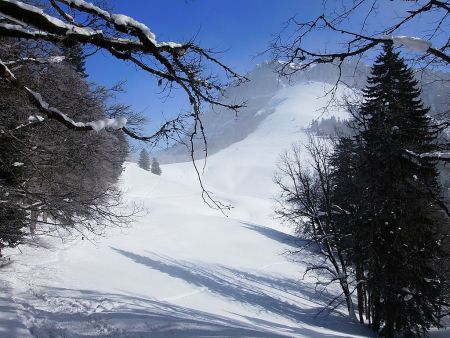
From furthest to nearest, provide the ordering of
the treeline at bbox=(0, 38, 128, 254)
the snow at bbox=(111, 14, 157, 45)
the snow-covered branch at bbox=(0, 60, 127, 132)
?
1. the treeline at bbox=(0, 38, 128, 254)
2. the snow-covered branch at bbox=(0, 60, 127, 132)
3. the snow at bbox=(111, 14, 157, 45)

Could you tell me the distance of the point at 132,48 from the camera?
9.30 feet

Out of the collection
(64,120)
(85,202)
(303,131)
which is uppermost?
(303,131)

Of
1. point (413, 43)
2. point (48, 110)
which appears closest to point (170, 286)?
point (48, 110)

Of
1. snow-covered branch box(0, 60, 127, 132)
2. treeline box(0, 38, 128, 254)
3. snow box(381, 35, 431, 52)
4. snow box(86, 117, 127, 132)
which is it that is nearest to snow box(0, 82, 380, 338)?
treeline box(0, 38, 128, 254)

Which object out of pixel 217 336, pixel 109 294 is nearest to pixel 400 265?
pixel 217 336

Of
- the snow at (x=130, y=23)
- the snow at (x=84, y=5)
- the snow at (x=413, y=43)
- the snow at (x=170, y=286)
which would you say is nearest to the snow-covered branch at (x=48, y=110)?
the snow at (x=84, y=5)

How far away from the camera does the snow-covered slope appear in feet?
23.9

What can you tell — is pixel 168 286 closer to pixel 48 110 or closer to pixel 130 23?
pixel 48 110

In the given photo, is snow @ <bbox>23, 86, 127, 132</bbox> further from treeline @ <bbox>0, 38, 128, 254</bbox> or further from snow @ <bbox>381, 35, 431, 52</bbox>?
snow @ <bbox>381, 35, 431, 52</bbox>

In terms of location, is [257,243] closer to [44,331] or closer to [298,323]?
[298,323]

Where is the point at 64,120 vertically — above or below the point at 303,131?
below

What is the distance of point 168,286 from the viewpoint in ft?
48.9

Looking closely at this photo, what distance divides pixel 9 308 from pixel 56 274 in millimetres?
4190

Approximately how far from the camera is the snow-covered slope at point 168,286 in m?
7.29
